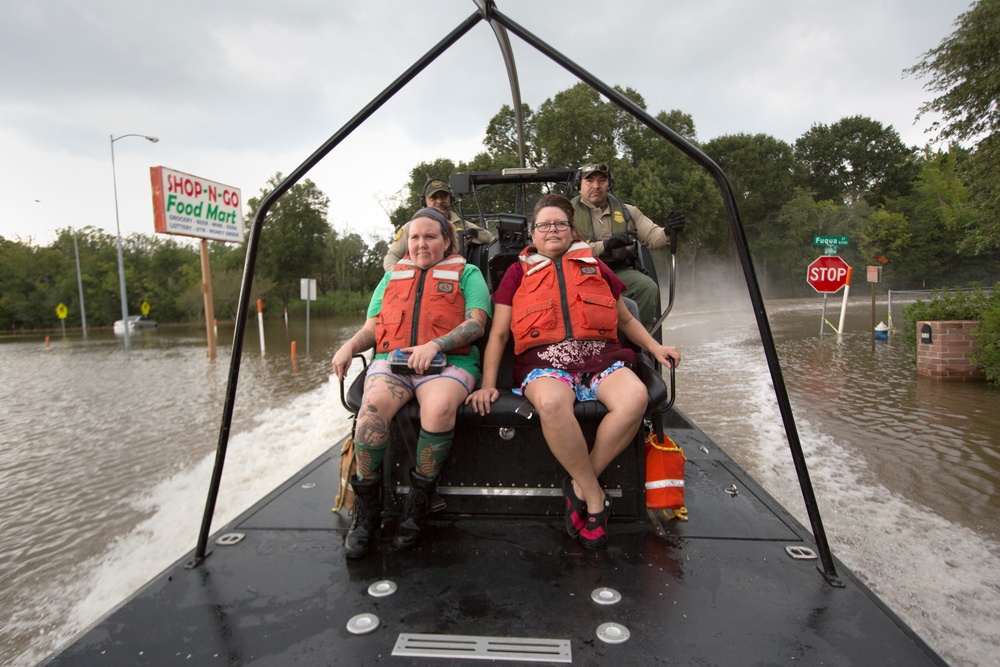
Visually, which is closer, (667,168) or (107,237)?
(667,168)

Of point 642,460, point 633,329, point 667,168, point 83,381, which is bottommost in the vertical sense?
point 83,381

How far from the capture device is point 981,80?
11.9m

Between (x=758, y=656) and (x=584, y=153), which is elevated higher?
(x=584, y=153)

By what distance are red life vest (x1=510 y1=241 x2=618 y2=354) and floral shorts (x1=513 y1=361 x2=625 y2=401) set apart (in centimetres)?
15

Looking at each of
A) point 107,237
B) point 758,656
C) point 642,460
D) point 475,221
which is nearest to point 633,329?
point 642,460

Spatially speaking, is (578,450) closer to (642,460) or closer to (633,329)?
(642,460)

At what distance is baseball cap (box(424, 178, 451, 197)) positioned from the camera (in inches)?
168

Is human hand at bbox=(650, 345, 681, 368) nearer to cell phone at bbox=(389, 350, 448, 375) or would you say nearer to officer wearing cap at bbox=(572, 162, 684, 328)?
cell phone at bbox=(389, 350, 448, 375)

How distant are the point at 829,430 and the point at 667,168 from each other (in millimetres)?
29368

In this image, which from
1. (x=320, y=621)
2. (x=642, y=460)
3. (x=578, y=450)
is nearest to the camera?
(x=320, y=621)

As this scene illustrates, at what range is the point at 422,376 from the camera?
2.55m

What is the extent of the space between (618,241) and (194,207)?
50.0 feet

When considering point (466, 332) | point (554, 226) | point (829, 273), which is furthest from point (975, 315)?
point (466, 332)

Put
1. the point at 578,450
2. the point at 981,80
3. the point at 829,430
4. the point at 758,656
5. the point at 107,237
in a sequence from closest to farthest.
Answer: the point at 758,656 < the point at 578,450 < the point at 829,430 < the point at 981,80 < the point at 107,237
